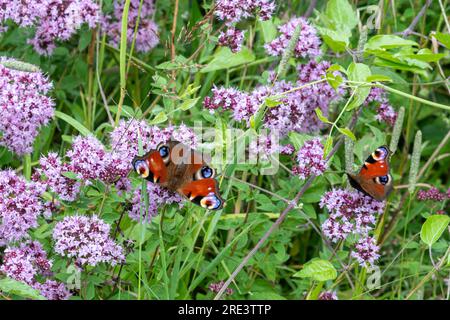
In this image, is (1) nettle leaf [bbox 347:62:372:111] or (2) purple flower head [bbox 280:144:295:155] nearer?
(1) nettle leaf [bbox 347:62:372:111]

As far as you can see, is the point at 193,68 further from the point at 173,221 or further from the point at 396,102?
the point at 396,102

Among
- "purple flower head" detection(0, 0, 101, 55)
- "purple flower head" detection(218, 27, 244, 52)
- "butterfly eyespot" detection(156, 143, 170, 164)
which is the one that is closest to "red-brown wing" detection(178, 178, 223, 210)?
"butterfly eyespot" detection(156, 143, 170, 164)

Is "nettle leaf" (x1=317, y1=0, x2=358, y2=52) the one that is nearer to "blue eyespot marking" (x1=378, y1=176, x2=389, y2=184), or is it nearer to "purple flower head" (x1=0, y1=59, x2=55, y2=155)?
"blue eyespot marking" (x1=378, y1=176, x2=389, y2=184)

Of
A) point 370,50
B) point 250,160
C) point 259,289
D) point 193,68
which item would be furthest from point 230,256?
point 370,50

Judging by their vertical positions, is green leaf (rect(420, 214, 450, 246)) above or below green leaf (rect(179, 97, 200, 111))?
below

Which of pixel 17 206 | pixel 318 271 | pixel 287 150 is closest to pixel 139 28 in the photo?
pixel 287 150
